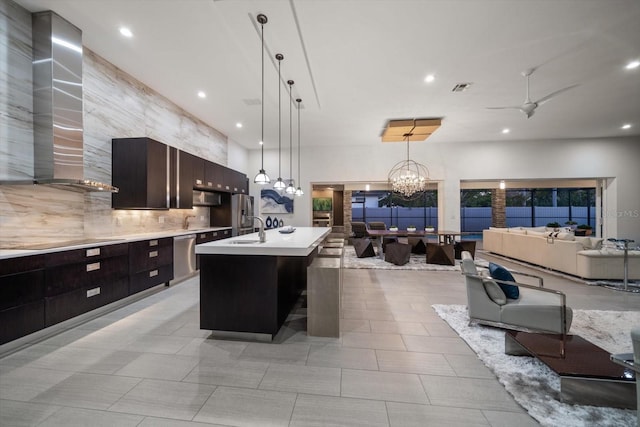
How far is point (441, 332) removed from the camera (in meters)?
2.73

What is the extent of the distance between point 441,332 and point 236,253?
2.26m

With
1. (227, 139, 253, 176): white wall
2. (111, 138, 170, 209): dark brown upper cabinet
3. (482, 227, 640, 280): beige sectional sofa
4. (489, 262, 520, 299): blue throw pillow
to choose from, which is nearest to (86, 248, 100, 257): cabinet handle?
(111, 138, 170, 209): dark brown upper cabinet

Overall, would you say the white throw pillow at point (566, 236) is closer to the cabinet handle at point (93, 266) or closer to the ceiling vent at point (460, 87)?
the ceiling vent at point (460, 87)

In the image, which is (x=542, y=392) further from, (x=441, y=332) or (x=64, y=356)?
(x=64, y=356)

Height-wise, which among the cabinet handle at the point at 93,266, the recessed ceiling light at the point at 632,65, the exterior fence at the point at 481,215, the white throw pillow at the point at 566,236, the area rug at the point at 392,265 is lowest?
the area rug at the point at 392,265

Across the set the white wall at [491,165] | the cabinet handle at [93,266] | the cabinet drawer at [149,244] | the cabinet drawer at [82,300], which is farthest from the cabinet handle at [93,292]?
the white wall at [491,165]

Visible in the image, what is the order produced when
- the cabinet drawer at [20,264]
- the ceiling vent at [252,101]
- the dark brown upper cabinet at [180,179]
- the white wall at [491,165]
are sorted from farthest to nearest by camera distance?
the white wall at [491,165]
the ceiling vent at [252,101]
the dark brown upper cabinet at [180,179]
the cabinet drawer at [20,264]

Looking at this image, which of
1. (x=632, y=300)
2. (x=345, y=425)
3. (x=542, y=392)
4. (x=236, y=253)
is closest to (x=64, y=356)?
(x=236, y=253)

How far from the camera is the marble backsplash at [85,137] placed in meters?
2.74

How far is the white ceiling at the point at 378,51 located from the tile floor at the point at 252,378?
3450 millimetres

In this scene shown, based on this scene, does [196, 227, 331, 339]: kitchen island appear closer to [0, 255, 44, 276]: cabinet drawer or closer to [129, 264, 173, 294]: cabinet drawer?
[0, 255, 44, 276]: cabinet drawer

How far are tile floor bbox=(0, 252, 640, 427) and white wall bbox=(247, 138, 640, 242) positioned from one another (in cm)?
582

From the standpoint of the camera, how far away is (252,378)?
1961 mm

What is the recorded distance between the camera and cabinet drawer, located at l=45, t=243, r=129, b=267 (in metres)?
2.60
